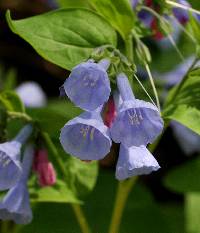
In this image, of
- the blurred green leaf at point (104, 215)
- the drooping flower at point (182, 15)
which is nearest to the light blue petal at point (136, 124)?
the drooping flower at point (182, 15)

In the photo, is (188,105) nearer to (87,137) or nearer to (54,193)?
(87,137)

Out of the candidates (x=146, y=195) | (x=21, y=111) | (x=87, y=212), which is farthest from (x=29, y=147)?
(x=146, y=195)

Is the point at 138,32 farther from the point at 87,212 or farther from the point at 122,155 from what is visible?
the point at 87,212

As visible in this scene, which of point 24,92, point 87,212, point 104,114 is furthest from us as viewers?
point 24,92

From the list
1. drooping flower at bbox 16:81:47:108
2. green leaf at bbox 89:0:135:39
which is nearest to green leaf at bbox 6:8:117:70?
green leaf at bbox 89:0:135:39

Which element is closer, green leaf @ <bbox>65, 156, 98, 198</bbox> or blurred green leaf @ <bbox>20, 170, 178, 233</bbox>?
green leaf @ <bbox>65, 156, 98, 198</bbox>

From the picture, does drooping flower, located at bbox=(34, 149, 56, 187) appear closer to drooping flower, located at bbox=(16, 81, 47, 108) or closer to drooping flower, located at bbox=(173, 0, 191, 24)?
drooping flower, located at bbox=(173, 0, 191, 24)
